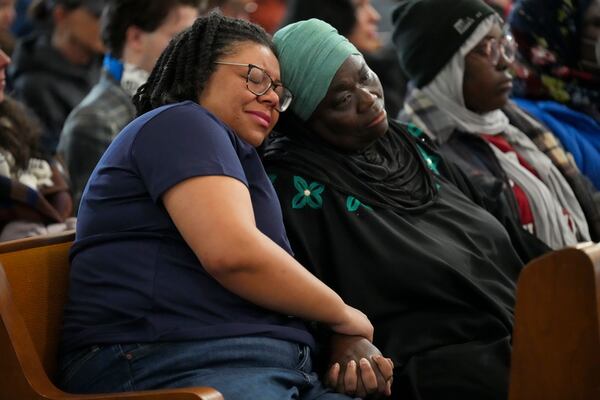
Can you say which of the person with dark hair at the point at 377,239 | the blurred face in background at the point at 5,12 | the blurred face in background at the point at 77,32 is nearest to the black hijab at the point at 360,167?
the person with dark hair at the point at 377,239

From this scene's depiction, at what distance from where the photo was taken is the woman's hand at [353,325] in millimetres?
2146

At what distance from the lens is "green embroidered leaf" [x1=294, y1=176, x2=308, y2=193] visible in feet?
8.16

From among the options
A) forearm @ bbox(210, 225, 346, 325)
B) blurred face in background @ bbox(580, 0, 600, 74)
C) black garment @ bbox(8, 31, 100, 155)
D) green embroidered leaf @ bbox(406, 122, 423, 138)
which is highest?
forearm @ bbox(210, 225, 346, 325)

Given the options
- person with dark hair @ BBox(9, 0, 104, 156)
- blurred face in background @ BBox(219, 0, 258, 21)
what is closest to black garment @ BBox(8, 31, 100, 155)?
person with dark hair @ BBox(9, 0, 104, 156)

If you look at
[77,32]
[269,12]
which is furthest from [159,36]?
[269,12]

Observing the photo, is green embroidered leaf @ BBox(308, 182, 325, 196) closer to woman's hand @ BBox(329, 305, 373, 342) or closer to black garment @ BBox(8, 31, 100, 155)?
woman's hand @ BBox(329, 305, 373, 342)

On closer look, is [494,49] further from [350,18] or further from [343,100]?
[350,18]

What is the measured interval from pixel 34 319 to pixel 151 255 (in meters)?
0.33

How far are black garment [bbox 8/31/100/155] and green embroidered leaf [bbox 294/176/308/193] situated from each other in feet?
7.71

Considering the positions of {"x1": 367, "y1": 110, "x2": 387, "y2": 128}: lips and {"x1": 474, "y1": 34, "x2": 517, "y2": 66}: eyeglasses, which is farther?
{"x1": 474, "y1": 34, "x2": 517, "y2": 66}: eyeglasses

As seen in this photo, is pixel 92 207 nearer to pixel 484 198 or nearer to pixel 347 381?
pixel 347 381

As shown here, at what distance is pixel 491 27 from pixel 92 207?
5.57ft

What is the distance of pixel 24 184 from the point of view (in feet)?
9.77

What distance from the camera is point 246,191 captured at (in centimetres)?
202
